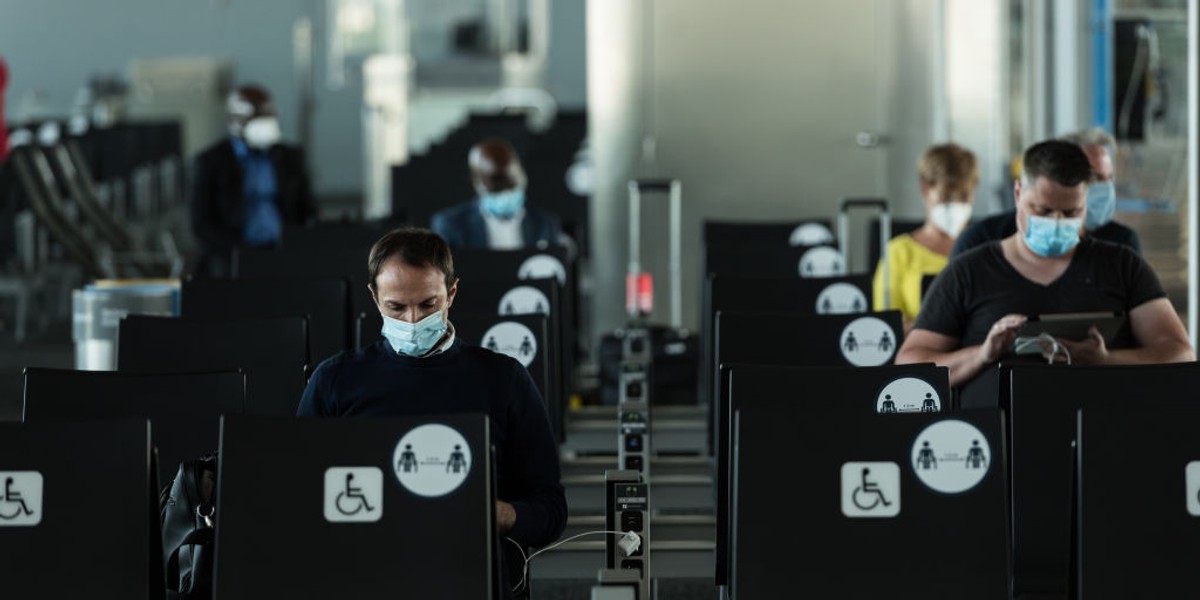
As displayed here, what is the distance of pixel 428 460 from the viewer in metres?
3.07

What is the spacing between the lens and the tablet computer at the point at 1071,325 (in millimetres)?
4535

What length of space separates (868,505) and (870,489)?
3 cm

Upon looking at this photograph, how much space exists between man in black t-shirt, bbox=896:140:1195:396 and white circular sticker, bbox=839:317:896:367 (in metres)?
0.04

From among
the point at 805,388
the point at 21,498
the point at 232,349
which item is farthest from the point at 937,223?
the point at 21,498

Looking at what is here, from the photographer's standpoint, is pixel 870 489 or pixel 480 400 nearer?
pixel 870 489

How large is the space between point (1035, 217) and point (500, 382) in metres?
1.70

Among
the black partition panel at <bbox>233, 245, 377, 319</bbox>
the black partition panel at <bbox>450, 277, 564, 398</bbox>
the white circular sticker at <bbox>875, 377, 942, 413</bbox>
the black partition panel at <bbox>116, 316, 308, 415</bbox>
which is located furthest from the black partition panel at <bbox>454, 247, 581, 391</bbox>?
the white circular sticker at <bbox>875, 377, 942, 413</bbox>

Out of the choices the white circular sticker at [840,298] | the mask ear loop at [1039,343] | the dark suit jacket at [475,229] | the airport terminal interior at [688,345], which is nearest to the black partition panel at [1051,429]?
the airport terminal interior at [688,345]

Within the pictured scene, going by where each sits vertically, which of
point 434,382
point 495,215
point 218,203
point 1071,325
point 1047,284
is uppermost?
point 218,203

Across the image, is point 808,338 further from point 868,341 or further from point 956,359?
point 956,359

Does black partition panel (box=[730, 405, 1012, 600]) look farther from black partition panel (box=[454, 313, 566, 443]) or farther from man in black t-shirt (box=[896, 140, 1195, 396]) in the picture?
black partition panel (box=[454, 313, 566, 443])

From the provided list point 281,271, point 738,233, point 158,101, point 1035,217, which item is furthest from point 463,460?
point 158,101

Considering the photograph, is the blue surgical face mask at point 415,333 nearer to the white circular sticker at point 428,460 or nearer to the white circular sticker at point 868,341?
the white circular sticker at point 428,460

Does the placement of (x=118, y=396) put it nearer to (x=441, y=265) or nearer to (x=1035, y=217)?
(x=441, y=265)
